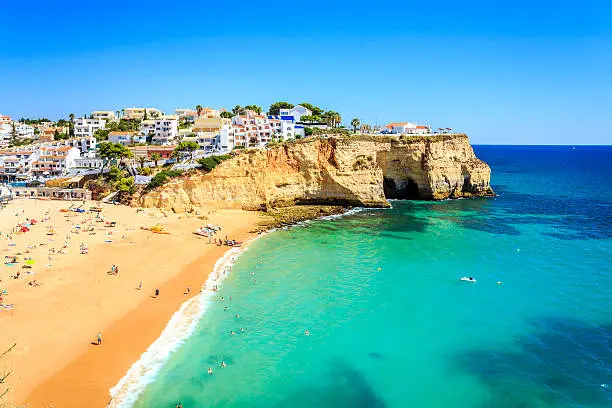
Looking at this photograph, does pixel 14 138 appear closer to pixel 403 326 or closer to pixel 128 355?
pixel 128 355

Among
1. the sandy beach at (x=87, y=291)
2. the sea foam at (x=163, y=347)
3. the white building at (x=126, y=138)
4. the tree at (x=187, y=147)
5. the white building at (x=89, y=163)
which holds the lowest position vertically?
the sea foam at (x=163, y=347)

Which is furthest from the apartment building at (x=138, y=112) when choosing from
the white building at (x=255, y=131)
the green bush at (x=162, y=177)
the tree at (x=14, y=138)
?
the green bush at (x=162, y=177)

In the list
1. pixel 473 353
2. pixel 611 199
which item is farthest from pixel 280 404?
pixel 611 199

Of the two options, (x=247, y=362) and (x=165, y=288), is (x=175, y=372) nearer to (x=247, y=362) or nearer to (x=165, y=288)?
(x=247, y=362)

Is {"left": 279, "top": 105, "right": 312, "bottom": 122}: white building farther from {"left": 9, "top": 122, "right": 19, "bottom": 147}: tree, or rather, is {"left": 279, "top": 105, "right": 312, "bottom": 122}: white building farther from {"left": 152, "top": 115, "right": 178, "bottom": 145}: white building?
{"left": 9, "top": 122, "right": 19, "bottom": 147}: tree

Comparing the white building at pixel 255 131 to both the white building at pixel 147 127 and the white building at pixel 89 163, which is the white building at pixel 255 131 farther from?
the white building at pixel 89 163

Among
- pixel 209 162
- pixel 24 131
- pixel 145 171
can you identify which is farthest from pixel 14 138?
pixel 209 162
